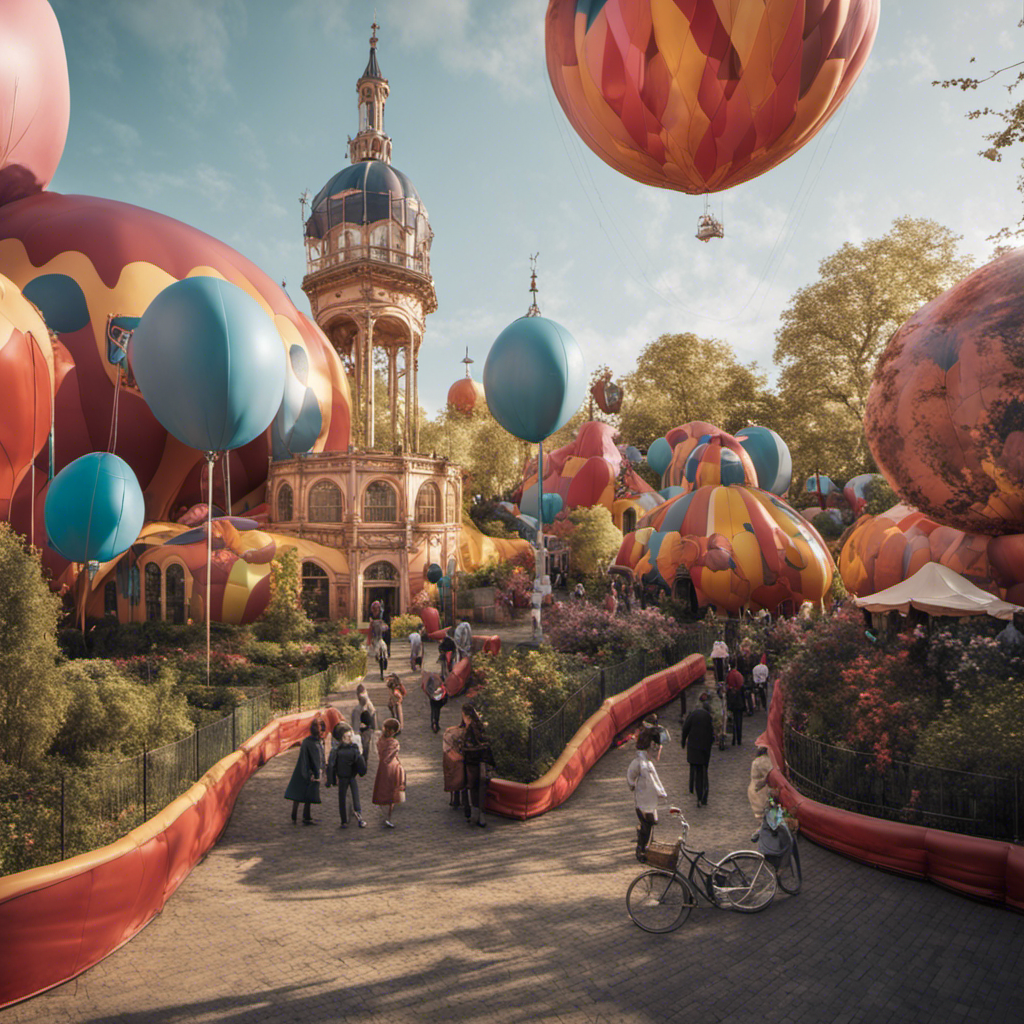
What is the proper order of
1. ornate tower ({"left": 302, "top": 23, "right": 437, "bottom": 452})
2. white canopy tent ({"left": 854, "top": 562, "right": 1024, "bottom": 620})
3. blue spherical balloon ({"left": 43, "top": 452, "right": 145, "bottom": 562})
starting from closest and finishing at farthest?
white canopy tent ({"left": 854, "top": 562, "right": 1024, "bottom": 620}) < blue spherical balloon ({"left": 43, "top": 452, "right": 145, "bottom": 562}) < ornate tower ({"left": 302, "top": 23, "right": 437, "bottom": 452})

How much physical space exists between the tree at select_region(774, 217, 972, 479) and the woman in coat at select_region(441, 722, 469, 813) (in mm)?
34393

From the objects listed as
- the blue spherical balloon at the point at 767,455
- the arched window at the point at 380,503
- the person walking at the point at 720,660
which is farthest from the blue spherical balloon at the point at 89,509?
the blue spherical balloon at the point at 767,455

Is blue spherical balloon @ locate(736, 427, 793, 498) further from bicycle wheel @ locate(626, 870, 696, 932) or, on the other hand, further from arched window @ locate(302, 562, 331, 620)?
bicycle wheel @ locate(626, 870, 696, 932)

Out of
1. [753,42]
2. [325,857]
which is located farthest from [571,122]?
[325,857]

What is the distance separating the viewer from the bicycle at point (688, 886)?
6418mm

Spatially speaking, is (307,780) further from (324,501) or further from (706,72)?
(324,501)

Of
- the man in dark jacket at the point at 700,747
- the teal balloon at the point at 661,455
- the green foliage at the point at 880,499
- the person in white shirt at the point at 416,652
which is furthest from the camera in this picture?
the teal balloon at the point at 661,455

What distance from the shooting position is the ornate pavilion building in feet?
84.4

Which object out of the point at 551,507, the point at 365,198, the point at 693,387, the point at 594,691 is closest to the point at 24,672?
the point at 594,691

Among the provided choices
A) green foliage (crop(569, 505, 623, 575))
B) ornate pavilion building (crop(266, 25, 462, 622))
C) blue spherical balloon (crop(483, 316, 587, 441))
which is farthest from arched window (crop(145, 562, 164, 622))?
green foliage (crop(569, 505, 623, 575))

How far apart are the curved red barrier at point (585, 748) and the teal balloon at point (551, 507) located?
1954cm

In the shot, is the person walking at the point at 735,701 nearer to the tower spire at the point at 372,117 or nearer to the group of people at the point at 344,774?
the group of people at the point at 344,774

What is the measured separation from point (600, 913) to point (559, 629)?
33.6 feet

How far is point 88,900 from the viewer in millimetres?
5820
